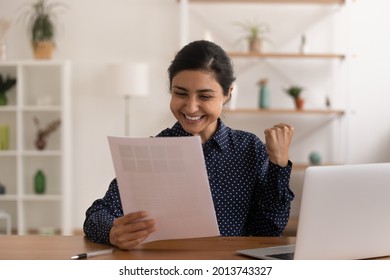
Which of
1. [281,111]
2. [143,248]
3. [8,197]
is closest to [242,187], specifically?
[143,248]

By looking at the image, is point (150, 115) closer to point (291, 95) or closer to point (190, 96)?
point (291, 95)

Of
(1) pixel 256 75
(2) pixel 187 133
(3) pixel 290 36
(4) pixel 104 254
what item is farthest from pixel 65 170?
(4) pixel 104 254

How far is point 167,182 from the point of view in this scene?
137cm

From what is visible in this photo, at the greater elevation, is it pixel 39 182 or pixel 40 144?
pixel 40 144

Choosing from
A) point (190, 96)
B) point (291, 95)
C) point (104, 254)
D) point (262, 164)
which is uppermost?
point (291, 95)

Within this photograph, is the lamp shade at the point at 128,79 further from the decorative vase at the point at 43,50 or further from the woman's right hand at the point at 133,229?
the woman's right hand at the point at 133,229

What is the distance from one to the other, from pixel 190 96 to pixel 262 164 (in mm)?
275

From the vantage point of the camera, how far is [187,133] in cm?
183

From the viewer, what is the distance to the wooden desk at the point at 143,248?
4.51 ft

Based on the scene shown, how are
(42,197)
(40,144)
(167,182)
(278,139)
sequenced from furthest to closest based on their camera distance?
(40,144), (42,197), (278,139), (167,182)

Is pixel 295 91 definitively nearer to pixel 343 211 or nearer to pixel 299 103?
pixel 299 103

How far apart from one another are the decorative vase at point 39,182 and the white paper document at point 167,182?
3.79 meters

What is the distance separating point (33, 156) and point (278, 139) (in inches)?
153

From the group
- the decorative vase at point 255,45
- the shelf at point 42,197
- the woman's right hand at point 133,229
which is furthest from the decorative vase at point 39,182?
the woman's right hand at point 133,229
